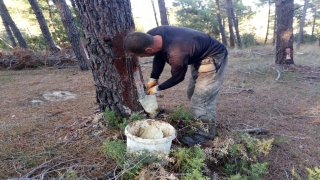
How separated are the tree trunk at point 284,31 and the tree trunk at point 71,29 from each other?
6.18 m

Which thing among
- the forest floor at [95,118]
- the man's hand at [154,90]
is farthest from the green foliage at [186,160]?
the man's hand at [154,90]

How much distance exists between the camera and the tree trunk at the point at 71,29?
6129mm

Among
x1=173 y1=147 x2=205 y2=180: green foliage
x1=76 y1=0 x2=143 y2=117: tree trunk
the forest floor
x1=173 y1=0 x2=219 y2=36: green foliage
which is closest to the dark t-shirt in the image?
x1=76 y1=0 x2=143 y2=117: tree trunk

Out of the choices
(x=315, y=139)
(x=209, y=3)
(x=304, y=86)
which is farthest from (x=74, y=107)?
(x=209, y=3)

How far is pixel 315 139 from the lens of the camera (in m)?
2.72

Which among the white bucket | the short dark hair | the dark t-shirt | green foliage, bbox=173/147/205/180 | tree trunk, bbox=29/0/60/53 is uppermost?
tree trunk, bbox=29/0/60/53

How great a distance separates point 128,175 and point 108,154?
0.94ft

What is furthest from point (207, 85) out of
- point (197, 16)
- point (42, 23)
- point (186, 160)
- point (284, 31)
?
point (197, 16)

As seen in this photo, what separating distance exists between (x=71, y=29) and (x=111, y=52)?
4817 mm

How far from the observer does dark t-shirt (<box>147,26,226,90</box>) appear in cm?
200

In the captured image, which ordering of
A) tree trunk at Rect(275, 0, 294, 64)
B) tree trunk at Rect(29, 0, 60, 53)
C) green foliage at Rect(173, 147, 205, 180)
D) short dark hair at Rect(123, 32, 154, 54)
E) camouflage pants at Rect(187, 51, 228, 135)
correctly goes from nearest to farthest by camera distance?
green foliage at Rect(173, 147, 205, 180)
short dark hair at Rect(123, 32, 154, 54)
camouflage pants at Rect(187, 51, 228, 135)
tree trunk at Rect(275, 0, 294, 64)
tree trunk at Rect(29, 0, 60, 53)

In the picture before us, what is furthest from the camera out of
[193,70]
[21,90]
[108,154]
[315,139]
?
[21,90]

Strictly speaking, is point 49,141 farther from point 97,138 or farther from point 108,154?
point 108,154

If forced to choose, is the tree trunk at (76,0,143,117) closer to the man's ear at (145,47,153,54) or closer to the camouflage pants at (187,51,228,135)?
the man's ear at (145,47,153,54)
